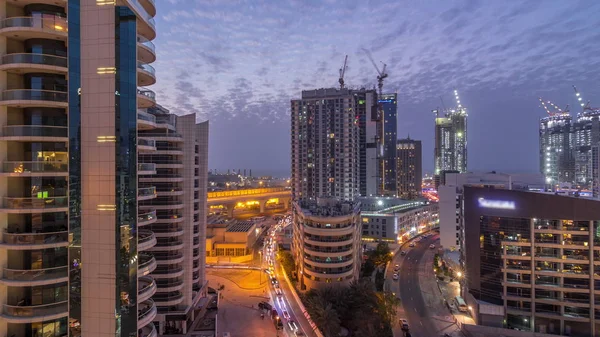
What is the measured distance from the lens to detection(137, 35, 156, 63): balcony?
18117mm

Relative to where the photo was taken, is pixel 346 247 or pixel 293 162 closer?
pixel 346 247

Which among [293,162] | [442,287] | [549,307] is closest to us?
[549,307]

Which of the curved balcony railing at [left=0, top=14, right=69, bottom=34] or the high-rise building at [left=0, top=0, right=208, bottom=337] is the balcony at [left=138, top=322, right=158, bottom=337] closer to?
the high-rise building at [left=0, top=0, right=208, bottom=337]

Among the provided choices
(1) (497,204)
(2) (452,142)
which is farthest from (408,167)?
(1) (497,204)

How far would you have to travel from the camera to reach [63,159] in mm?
16359

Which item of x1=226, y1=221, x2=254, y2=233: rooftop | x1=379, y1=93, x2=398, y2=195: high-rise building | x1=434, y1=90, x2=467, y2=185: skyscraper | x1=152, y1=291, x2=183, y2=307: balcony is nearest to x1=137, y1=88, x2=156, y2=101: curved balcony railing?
x1=152, y1=291, x2=183, y2=307: balcony

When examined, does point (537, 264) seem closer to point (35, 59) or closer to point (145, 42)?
point (145, 42)

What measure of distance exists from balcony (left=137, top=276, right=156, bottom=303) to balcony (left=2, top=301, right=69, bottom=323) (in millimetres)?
3405

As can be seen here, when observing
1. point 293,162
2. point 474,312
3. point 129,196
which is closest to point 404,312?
point 474,312

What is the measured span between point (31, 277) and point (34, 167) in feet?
18.0

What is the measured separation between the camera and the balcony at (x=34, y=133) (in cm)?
1516

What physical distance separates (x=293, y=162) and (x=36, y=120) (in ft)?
265

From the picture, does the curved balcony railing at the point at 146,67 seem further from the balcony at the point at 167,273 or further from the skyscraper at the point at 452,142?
the skyscraper at the point at 452,142

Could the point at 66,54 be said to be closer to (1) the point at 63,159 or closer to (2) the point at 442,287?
(1) the point at 63,159
